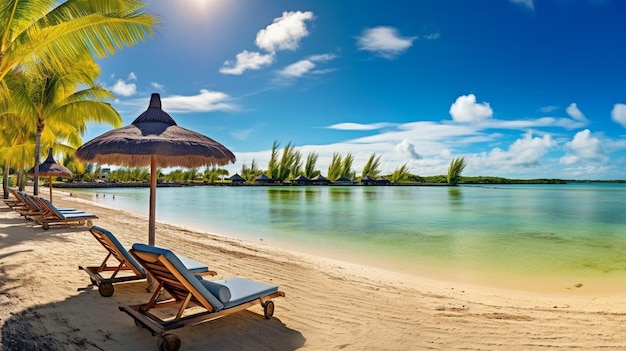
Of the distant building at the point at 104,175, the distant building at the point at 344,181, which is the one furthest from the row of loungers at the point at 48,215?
the distant building at the point at 104,175

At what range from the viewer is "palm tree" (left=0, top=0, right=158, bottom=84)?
6.26 meters

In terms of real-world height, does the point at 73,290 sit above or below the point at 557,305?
above

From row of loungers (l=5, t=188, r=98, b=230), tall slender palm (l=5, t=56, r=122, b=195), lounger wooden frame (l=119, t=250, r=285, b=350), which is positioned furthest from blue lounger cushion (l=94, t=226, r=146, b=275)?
tall slender palm (l=5, t=56, r=122, b=195)

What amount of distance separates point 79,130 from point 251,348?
774 inches

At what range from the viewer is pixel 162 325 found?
9.04 ft

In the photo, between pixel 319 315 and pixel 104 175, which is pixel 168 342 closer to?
pixel 319 315

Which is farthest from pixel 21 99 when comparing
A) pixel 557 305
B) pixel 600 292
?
pixel 600 292

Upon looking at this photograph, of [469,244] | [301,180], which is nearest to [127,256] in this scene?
[469,244]

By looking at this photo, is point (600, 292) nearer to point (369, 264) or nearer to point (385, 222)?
point (369, 264)

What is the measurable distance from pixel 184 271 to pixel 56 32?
18.3 feet

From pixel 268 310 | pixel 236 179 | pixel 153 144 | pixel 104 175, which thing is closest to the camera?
pixel 268 310

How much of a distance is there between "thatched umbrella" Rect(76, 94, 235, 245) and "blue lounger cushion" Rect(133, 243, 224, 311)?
1.19 m

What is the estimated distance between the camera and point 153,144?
372 cm

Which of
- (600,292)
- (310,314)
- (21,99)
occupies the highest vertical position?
(21,99)
